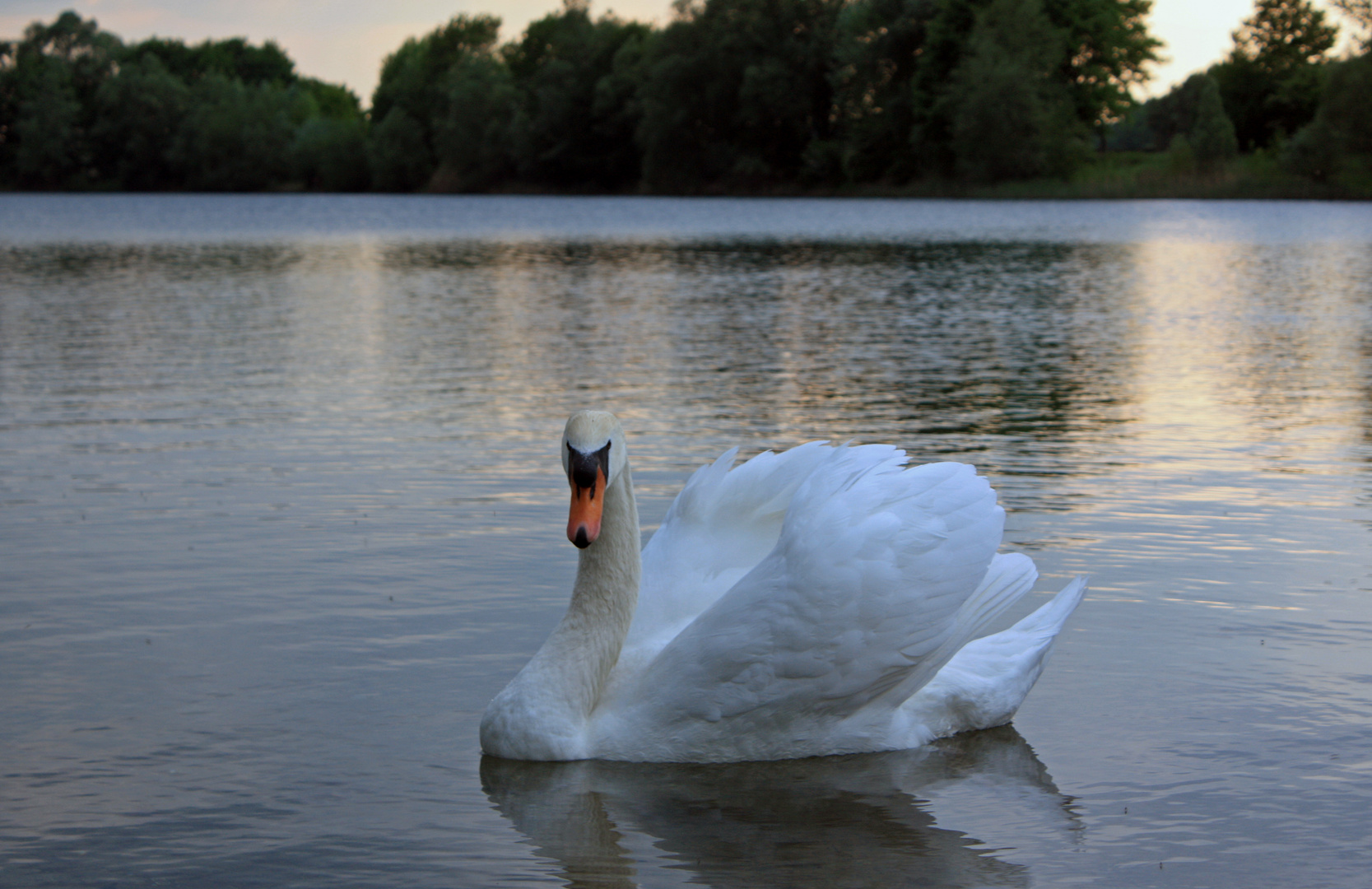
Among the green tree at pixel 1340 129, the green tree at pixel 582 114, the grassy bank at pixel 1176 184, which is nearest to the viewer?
the green tree at pixel 1340 129

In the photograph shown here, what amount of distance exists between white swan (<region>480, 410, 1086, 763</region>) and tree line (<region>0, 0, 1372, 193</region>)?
68.1 metres

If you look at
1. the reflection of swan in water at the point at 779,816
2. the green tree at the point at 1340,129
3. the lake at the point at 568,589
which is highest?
the green tree at the point at 1340,129

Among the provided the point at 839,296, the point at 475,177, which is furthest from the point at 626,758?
the point at 475,177

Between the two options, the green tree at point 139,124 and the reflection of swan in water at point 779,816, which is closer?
the reflection of swan in water at point 779,816

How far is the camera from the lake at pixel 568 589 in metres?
4.71

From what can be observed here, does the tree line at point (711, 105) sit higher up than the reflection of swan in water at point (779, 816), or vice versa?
the tree line at point (711, 105)

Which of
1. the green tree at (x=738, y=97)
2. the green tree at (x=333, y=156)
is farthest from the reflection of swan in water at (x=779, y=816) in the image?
the green tree at (x=333, y=156)

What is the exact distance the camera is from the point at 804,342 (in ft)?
61.6

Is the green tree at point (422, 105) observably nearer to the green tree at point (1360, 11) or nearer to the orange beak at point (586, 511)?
the green tree at point (1360, 11)

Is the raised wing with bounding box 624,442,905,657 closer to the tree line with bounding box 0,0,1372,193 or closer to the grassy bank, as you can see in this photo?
the tree line with bounding box 0,0,1372,193

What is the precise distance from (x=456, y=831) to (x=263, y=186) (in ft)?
399

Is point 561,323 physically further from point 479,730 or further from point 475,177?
point 475,177

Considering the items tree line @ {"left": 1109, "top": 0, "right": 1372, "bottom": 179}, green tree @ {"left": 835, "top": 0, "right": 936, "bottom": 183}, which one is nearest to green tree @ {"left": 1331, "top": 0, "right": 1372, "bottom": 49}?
tree line @ {"left": 1109, "top": 0, "right": 1372, "bottom": 179}

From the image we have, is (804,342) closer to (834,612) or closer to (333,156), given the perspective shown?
(834,612)
